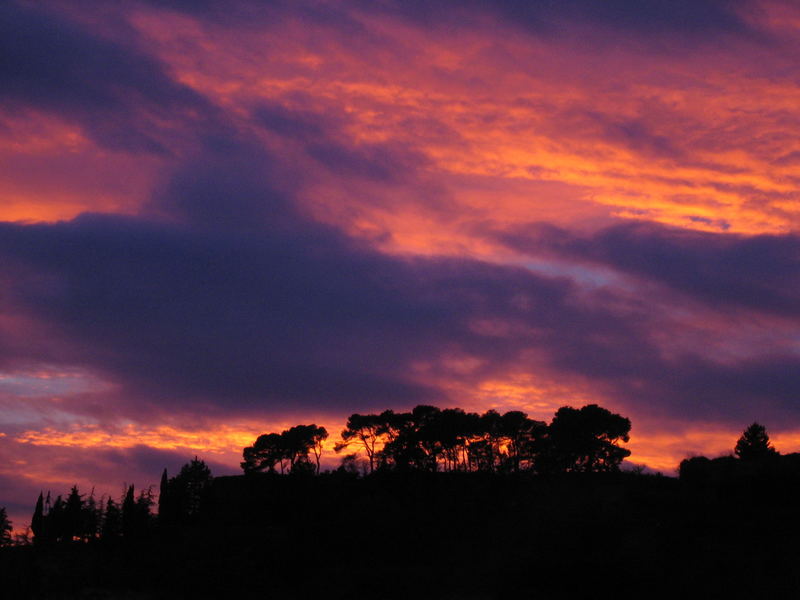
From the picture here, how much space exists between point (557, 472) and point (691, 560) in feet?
155

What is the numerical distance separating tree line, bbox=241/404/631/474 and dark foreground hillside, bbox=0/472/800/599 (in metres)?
12.4

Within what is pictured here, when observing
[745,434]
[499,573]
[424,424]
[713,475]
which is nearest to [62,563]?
[499,573]

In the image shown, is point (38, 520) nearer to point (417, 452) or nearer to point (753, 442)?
point (417, 452)

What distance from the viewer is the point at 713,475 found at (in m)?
92.3

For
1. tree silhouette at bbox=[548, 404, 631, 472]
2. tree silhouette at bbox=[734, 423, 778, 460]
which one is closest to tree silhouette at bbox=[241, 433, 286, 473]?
tree silhouette at bbox=[548, 404, 631, 472]

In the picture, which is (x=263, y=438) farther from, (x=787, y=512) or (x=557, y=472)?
(x=787, y=512)

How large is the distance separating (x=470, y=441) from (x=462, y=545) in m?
41.6

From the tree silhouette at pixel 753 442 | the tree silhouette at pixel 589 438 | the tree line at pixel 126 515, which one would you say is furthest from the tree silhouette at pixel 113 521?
the tree silhouette at pixel 753 442

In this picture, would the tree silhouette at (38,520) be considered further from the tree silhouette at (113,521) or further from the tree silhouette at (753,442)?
the tree silhouette at (753,442)

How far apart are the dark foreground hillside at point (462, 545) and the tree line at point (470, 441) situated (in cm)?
1236

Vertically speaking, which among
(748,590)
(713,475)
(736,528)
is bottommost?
(748,590)

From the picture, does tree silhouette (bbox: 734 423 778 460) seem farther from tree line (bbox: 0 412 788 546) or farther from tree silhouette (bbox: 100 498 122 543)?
tree silhouette (bbox: 100 498 122 543)

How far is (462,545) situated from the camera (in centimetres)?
8888

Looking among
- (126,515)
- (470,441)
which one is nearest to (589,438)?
(470,441)
